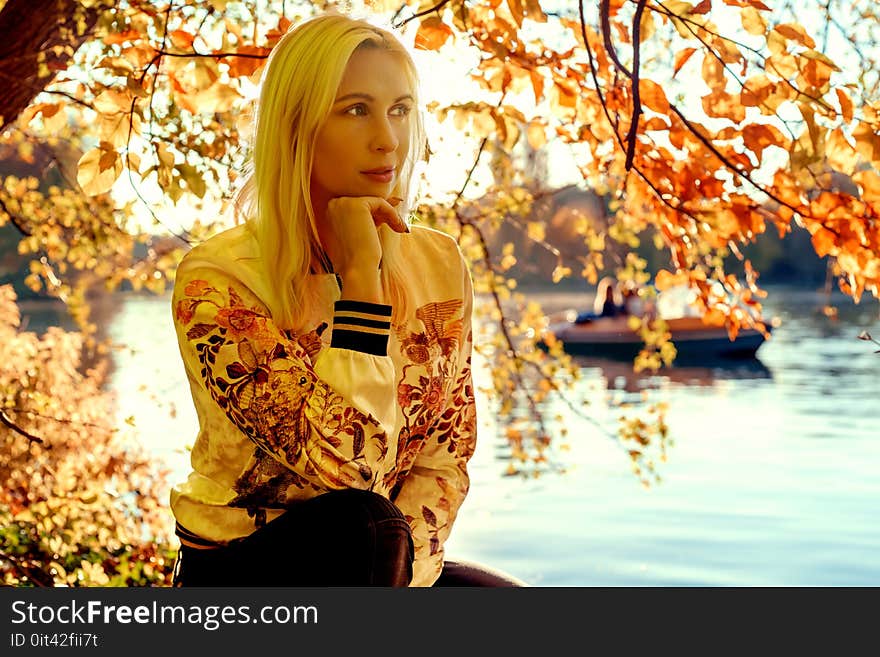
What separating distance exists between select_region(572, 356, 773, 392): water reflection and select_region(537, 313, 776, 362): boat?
0.16m

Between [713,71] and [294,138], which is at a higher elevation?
[713,71]

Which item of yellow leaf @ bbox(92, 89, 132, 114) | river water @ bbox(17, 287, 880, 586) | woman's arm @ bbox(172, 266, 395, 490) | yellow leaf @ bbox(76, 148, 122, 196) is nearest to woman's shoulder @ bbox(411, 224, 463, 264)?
woman's arm @ bbox(172, 266, 395, 490)

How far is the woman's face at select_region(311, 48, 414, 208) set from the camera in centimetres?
194

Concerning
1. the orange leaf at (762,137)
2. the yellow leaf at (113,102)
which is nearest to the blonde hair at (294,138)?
the yellow leaf at (113,102)

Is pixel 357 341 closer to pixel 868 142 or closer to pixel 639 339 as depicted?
pixel 868 142

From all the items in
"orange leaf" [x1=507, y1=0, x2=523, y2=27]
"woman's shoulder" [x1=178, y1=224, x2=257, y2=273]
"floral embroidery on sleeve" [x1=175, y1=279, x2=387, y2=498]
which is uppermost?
"orange leaf" [x1=507, y1=0, x2=523, y2=27]

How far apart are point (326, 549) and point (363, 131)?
699 millimetres

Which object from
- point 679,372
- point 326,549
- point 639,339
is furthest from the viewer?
point 679,372

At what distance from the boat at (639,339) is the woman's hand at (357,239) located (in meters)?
19.7

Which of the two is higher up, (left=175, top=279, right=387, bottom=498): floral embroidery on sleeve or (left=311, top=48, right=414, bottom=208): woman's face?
(left=311, top=48, right=414, bottom=208): woman's face

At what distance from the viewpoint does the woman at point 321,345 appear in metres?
1.78

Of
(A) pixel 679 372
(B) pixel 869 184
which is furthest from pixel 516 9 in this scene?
(A) pixel 679 372

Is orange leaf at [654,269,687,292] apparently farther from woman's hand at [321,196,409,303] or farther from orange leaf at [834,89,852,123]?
woman's hand at [321,196,409,303]

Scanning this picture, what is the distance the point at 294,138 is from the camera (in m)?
1.94
